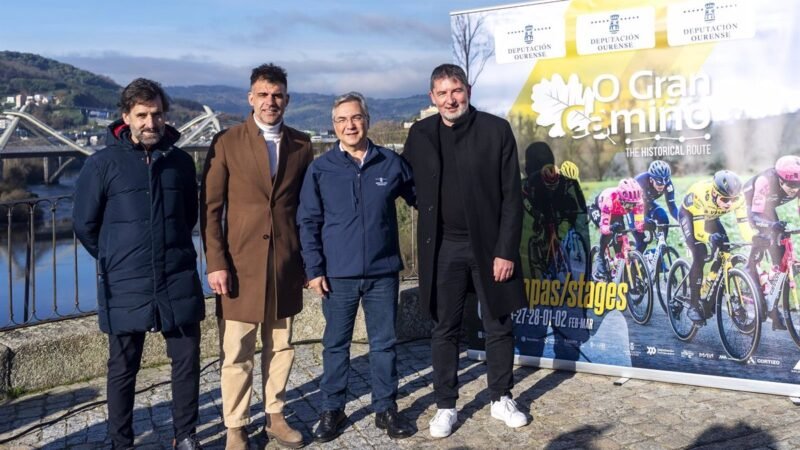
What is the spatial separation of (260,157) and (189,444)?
1437 millimetres

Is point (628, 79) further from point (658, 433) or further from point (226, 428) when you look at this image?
point (226, 428)

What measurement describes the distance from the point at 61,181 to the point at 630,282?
44.0 m

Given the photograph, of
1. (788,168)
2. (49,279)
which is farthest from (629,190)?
(49,279)

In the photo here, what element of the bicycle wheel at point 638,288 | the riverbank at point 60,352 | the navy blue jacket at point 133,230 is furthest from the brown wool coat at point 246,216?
the bicycle wheel at point 638,288

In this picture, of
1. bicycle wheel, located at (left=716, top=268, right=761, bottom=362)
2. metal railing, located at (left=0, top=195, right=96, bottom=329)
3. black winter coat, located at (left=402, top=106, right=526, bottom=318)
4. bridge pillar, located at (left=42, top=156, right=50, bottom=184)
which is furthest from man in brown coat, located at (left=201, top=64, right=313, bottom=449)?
bridge pillar, located at (left=42, top=156, right=50, bottom=184)

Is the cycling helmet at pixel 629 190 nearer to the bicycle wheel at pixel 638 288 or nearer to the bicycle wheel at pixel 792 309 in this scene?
the bicycle wheel at pixel 638 288

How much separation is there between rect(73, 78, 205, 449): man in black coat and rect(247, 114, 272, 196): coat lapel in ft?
1.16

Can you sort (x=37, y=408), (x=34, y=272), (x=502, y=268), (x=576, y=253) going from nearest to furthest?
(x=502, y=268), (x=37, y=408), (x=576, y=253), (x=34, y=272)

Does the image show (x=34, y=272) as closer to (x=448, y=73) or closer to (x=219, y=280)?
(x=219, y=280)

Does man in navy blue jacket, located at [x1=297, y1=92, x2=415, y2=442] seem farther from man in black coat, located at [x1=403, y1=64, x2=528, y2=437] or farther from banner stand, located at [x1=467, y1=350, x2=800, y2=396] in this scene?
banner stand, located at [x1=467, y1=350, x2=800, y2=396]

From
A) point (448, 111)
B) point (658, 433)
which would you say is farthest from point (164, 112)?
point (658, 433)

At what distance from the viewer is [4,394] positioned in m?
4.82

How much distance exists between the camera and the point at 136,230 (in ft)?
11.7

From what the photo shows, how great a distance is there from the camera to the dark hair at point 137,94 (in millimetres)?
3506
